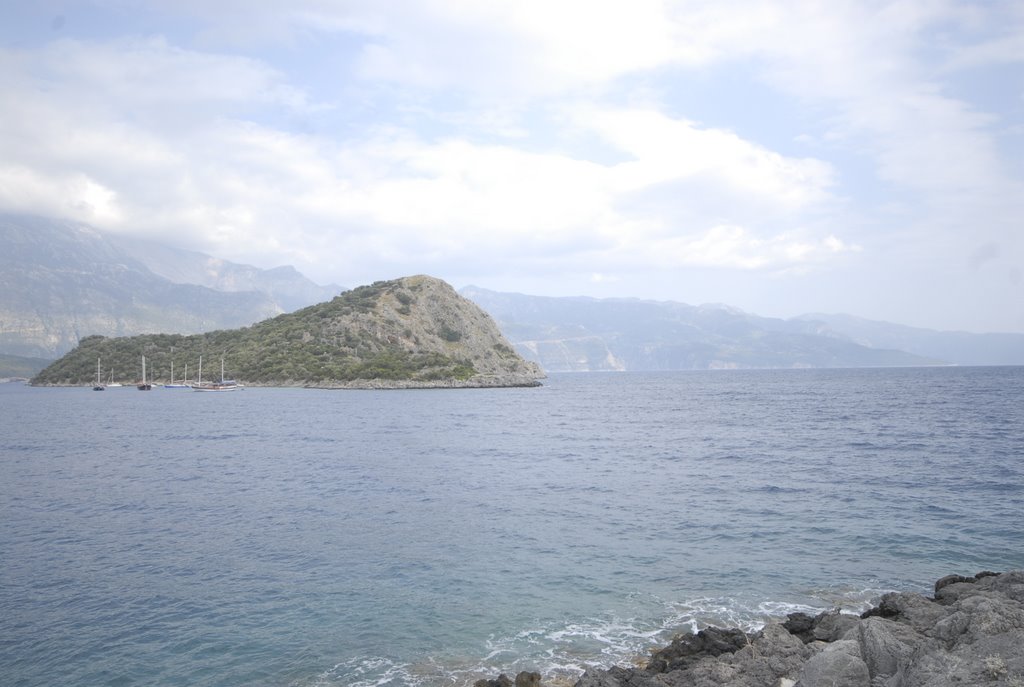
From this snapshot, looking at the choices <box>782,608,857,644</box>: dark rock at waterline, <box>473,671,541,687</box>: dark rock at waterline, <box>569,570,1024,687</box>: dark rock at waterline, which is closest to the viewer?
<box>569,570,1024,687</box>: dark rock at waterline

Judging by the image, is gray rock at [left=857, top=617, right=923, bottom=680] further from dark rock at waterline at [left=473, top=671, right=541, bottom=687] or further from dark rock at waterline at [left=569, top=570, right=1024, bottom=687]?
dark rock at waterline at [left=473, top=671, right=541, bottom=687]


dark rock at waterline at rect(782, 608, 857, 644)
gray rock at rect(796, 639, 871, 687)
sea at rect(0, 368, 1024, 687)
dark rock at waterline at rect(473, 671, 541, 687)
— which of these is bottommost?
sea at rect(0, 368, 1024, 687)

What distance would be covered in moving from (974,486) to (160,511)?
48565 mm

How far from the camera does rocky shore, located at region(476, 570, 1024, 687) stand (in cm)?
1193

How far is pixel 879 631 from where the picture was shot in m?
14.3

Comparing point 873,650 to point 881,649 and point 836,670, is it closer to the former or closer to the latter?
point 881,649

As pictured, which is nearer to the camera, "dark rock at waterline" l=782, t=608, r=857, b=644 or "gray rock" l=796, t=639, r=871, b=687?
"gray rock" l=796, t=639, r=871, b=687

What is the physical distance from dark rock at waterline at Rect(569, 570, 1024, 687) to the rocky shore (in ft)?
0.06

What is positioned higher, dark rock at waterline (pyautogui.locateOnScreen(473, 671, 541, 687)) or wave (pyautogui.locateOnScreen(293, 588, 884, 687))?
dark rock at waterline (pyautogui.locateOnScreen(473, 671, 541, 687))

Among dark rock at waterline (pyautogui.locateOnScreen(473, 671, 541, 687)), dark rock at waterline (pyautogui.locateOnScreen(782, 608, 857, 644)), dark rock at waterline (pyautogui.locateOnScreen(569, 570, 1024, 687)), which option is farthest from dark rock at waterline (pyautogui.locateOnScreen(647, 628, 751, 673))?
dark rock at waterline (pyautogui.locateOnScreen(473, 671, 541, 687))

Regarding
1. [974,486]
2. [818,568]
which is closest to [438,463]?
[818,568]

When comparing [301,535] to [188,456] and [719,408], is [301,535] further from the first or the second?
[719,408]

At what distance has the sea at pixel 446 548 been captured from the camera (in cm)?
1867

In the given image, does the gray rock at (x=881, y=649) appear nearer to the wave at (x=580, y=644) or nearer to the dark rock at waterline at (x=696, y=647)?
the dark rock at waterline at (x=696, y=647)
